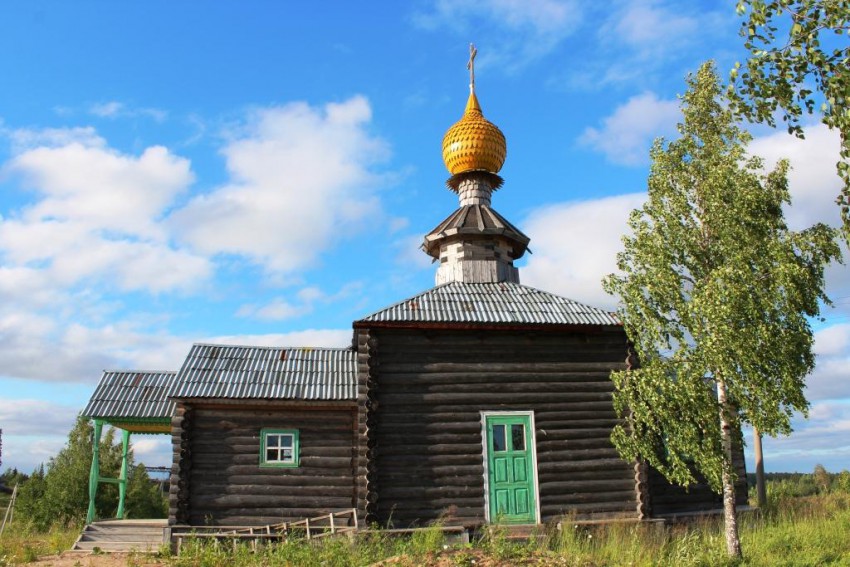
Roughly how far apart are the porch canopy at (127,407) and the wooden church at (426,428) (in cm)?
191

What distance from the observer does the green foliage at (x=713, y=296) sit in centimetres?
1180

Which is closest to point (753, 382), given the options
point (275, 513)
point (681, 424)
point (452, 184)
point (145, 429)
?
point (681, 424)

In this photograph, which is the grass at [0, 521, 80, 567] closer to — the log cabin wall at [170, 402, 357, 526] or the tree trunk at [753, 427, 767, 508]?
the log cabin wall at [170, 402, 357, 526]

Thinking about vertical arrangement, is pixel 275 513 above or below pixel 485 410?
below

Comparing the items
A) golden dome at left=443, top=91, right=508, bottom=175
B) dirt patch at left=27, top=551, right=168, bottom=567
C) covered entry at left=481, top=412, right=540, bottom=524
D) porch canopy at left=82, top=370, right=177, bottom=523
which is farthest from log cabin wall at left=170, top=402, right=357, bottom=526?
golden dome at left=443, top=91, right=508, bottom=175

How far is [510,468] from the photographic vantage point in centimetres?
1470

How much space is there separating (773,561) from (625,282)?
5.36 m

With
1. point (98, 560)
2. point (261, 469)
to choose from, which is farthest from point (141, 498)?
point (98, 560)

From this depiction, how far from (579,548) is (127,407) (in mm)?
10671

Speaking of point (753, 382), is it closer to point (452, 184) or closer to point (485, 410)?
point (485, 410)

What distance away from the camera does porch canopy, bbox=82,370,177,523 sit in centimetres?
1633

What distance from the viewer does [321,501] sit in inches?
584

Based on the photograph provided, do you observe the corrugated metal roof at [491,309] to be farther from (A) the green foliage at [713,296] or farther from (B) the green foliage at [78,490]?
(B) the green foliage at [78,490]

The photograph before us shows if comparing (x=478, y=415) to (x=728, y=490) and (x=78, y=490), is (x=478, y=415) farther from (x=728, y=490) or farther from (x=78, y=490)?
(x=78, y=490)
